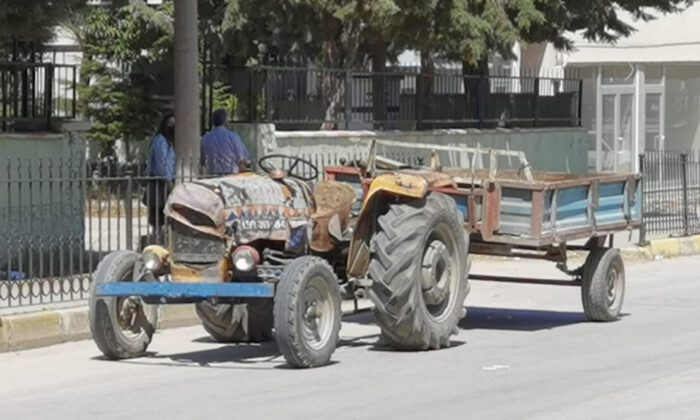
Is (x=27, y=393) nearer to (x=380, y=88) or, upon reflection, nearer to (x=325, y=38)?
(x=380, y=88)

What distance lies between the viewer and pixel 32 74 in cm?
1808

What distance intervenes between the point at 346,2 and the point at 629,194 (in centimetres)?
791

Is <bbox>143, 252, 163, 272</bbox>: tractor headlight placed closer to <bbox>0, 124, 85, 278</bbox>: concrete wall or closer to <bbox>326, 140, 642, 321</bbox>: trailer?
<bbox>326, 140, 642, 321</bbox>: trailer

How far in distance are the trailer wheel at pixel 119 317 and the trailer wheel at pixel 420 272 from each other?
6.31 feet

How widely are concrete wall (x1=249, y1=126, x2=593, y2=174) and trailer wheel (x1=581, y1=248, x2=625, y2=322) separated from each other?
4.35m

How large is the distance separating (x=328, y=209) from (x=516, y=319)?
3559mm

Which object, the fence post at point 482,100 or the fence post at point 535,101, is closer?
the fence post at point 482,100

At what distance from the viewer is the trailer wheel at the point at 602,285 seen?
14898mm

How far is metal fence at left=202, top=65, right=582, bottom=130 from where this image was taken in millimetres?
20422

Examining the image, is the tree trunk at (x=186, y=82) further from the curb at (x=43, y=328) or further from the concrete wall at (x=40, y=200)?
the curb at (x=43, y=328)

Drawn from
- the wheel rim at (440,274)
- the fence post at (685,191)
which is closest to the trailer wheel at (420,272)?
the wheel rim at (440,274)

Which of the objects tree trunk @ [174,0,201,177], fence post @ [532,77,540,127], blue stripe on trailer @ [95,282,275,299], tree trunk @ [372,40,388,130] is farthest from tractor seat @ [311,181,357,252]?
fence post @ [532,77,540,127]

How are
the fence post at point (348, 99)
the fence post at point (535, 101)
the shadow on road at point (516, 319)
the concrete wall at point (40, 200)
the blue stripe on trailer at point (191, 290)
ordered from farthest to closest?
1. the fence post at point (535, 101)
2. the fence post at point (348, 99)
3. the shadow on road at point (516, 319)
4. the concrete wall at point (40, 200)
5. the blue stripe on trailer at point (191, 290)

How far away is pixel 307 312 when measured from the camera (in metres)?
11.8
